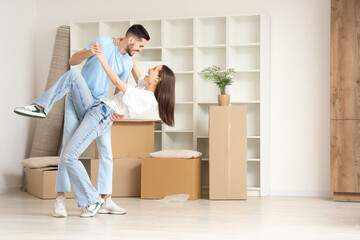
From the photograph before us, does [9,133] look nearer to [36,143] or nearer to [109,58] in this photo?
[36,143]

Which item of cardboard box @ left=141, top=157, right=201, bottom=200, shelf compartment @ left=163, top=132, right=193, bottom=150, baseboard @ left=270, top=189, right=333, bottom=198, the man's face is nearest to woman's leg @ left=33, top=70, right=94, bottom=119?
the man's face

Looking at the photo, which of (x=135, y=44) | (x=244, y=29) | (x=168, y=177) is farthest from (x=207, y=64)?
(x=135, y=44)

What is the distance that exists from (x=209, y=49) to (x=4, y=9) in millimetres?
2196

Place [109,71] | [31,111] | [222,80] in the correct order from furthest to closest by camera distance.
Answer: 1. [222,80]
2. [109,71]
3. [31,111]

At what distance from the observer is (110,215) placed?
3.87 meters

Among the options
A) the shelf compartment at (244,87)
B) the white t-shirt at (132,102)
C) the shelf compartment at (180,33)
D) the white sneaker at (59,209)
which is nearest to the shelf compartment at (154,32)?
the shelf compartment at (180,33)

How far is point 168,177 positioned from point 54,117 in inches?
63.8

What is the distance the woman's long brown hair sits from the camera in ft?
12.2

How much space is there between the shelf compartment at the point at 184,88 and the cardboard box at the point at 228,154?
2.46 feet

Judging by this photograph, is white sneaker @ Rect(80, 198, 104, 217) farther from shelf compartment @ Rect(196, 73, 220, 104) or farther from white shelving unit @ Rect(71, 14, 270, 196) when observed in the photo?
shelf compartment @ Rect(196, 73, 220, 104)

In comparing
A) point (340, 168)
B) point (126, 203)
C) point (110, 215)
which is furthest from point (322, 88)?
point (110, 215)

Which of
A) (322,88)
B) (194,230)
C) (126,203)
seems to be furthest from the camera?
(322,88)

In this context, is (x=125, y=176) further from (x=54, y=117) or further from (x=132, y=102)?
(x=132, y=102)

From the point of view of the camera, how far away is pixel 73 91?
12.0ft
